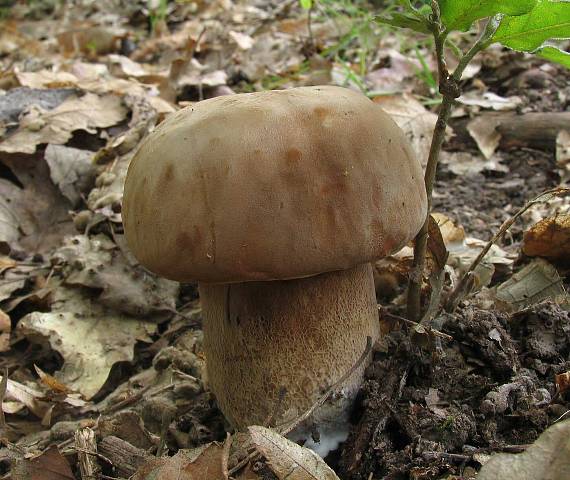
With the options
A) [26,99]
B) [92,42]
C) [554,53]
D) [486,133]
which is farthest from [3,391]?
[92,42]

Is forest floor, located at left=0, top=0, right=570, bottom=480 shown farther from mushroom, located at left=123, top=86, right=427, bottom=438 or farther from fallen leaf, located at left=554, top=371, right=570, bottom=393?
mushroom, located at left=123, top=86, right=427, bottom=438

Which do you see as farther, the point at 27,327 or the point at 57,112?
the point at 57,112

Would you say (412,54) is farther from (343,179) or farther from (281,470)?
(281,470)

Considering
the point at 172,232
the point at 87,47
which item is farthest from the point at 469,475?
the point at 87,47

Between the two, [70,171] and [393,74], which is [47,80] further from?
[393,74]

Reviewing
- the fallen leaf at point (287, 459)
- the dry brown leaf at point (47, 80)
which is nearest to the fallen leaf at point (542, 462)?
the fallen leaf at point (287, 459)

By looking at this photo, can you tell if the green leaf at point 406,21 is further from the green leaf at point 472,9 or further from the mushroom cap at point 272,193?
the mushroom cap at point 272,193

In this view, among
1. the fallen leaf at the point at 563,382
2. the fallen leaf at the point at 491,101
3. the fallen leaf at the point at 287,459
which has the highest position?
the fallen leaf at the point at 563,382
